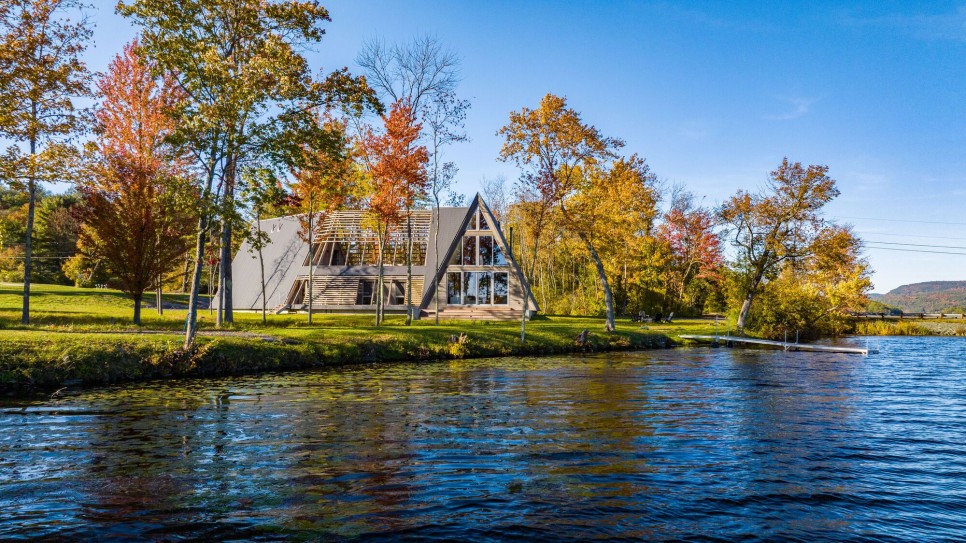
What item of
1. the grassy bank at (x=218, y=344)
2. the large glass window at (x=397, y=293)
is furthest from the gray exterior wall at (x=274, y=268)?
the grassy bank at (x=218, y=344)

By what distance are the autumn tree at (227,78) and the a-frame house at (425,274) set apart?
18704 millimetres

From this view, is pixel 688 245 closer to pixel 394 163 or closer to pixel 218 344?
pixel 394 163

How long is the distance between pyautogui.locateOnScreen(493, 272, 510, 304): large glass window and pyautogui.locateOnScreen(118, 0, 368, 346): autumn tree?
66.2 ft

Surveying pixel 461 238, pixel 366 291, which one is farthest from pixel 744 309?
Answer: pixel 366 291

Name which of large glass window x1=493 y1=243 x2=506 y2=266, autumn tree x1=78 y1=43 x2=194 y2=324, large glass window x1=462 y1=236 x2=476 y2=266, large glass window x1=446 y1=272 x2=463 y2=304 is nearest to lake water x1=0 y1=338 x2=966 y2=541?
autumn tree x1=78 y1=43 x2=194 y2=324

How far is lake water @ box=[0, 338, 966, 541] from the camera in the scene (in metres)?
5.68

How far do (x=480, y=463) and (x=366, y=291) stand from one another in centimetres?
2981

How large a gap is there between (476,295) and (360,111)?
19583mm

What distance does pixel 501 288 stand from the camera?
36.1 meters

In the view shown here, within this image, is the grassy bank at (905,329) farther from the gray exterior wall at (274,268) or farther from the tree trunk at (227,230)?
the tree trunk at (227,230)

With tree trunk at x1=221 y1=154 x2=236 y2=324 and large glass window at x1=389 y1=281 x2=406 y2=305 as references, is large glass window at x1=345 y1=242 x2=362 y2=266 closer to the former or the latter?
large glass window at x1=389 y1=281 x2=406 y2=305

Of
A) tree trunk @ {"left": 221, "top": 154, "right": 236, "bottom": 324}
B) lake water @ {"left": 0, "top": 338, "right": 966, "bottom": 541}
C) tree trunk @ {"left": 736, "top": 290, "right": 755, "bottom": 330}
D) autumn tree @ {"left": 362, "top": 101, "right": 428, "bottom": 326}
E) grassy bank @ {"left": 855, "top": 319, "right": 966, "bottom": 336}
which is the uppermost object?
autumn tree @ {"left": 362, "top": 101, "right": 428, "bottom": 326}

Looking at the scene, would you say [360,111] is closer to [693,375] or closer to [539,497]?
[693,375]

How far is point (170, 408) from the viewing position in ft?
37.2
